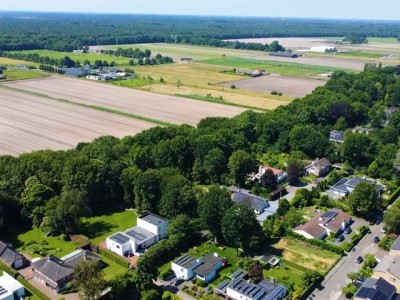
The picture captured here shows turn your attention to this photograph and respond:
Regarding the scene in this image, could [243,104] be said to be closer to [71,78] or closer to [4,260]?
[71,78]

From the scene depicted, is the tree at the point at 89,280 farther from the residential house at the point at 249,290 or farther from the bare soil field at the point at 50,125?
the bare soil field at the point at 50,125

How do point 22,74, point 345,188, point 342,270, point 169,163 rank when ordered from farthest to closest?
1. point 22,74
2. point 169,163
3. point 345,188
4. point 342,270

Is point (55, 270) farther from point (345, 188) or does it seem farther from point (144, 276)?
point (345, 188)

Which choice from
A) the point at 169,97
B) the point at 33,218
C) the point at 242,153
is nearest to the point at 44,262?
the point at 33,218

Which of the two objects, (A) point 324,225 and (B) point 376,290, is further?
(A) point 324,225

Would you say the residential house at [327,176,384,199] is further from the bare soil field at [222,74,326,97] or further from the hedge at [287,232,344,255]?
the bare soil field at [222,74,326,97]

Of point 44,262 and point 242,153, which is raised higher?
point 242,153

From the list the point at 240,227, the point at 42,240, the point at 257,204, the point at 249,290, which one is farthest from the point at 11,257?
the point at 257,204

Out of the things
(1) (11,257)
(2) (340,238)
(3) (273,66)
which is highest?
(3) (273,66)
